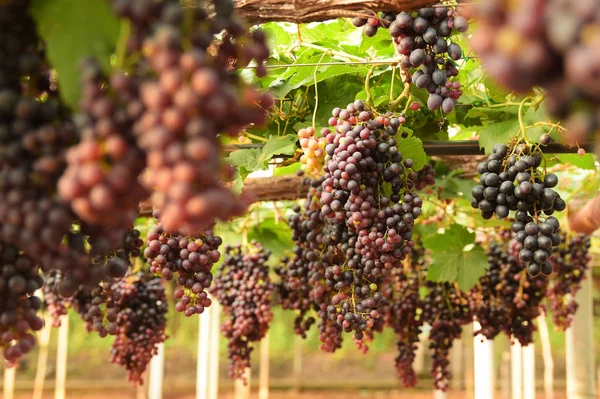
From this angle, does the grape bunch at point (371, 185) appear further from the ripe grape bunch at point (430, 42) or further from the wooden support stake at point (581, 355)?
the wooden support stake at point (581, 355)

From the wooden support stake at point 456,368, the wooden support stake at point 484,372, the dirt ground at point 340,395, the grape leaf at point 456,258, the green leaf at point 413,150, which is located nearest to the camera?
the green leaf at point 413,150

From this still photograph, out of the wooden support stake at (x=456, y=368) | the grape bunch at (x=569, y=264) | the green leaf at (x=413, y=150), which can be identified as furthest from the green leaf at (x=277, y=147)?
the wooden support stake at (x=456, y=368)

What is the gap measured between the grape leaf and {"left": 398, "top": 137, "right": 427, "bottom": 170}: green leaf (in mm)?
1374

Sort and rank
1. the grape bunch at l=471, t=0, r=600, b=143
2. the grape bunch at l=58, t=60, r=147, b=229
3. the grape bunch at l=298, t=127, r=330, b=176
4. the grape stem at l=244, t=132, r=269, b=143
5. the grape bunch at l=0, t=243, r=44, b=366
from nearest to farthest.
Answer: the grape bunch at l=471, t=0, r=600, b=143, the grape bunch at l=58, t=60, r=147, b=229, the grape bunch at l=0, t=243, r=44, b=366, the grape bunch at l=298, t=127, r=330, b=176, the grape stem at l=244, t=132, r=269, b=143

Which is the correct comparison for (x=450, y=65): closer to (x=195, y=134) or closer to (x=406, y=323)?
(x=195, y=134)

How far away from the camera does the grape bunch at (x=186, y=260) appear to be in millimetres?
1961

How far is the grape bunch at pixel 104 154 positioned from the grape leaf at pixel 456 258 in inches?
117

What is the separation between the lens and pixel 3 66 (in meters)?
0.84

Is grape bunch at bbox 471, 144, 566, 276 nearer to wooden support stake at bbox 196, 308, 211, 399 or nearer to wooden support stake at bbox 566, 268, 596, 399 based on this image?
wooden support stake at bbox 566, 268, 596, 399

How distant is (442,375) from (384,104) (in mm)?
2221

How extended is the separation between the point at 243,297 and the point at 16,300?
2.65 meters

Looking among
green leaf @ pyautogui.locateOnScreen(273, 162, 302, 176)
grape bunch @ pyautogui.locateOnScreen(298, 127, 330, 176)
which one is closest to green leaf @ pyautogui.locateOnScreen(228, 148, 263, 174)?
grape bunch @ pyautogui.locateOnScreen(298, 127, 330, 176)

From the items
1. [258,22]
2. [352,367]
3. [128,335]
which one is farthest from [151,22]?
[352,367]

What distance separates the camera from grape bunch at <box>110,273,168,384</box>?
141 inches
